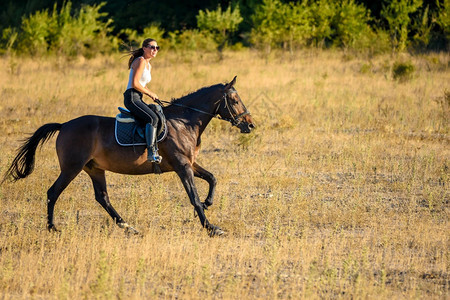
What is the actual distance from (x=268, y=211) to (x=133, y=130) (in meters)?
2.33

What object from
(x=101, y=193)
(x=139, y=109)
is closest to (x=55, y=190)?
(x=101, y=193)

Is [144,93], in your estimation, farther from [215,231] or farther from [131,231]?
[215,231]

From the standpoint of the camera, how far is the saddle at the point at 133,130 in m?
8.45

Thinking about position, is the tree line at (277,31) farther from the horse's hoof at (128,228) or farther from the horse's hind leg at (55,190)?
the horse's hoof at (128,228)

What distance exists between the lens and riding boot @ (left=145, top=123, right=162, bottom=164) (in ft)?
27.3

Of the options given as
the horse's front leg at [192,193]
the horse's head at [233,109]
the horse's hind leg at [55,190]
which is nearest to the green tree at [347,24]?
the horse's head at [233,109]

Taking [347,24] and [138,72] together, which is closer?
[138,72]

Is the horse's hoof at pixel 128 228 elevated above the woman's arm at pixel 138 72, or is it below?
below

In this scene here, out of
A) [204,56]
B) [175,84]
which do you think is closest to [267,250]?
[175,84]

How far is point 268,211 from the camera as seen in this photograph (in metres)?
9.36

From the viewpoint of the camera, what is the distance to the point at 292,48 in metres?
33.2

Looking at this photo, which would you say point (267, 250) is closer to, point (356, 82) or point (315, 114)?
point (315, 114)

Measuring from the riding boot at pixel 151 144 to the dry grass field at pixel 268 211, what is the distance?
868 mm

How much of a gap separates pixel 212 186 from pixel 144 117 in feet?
4.55
